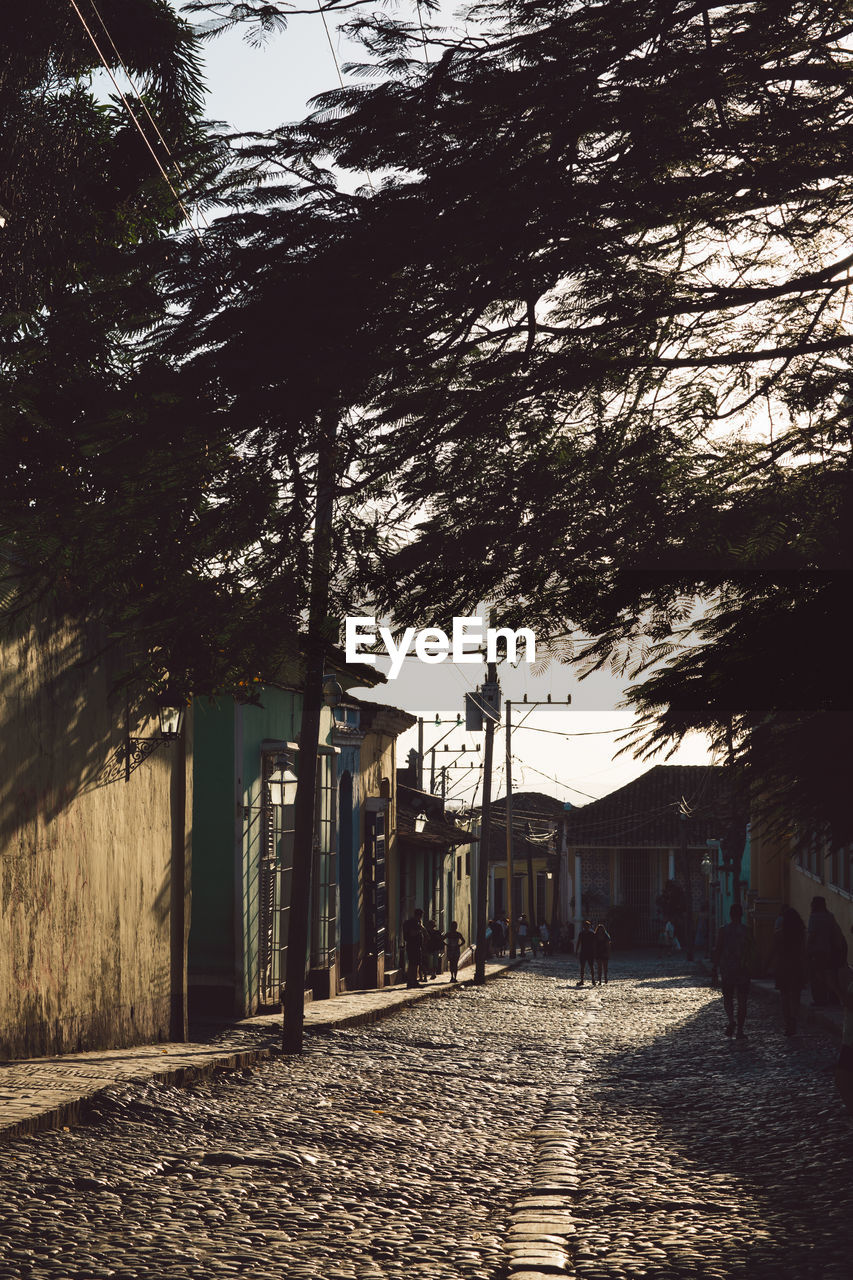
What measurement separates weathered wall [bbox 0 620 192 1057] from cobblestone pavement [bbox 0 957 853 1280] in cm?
150

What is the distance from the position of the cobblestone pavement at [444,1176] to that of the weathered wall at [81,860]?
1.50 m

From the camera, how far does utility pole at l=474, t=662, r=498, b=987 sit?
115ft

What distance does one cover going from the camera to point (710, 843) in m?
57.9

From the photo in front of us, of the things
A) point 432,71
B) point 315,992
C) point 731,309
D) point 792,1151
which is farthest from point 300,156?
point 315,992

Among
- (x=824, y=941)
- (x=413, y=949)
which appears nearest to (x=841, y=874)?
(x=824, y=941)

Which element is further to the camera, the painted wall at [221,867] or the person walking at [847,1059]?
the painted wall at [221,867]

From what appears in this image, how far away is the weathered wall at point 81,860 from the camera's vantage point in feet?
37.2

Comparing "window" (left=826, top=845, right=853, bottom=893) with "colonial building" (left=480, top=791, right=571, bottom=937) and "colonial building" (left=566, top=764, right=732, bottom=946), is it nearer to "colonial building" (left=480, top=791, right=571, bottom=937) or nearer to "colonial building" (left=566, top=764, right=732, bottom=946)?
Answer: "colonial building" (left=566, top=764, right=732, bottom=946)

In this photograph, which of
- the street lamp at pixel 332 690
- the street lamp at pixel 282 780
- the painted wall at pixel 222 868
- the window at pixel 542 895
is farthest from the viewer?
the window at pixel 542 895

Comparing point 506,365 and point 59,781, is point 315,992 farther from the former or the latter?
point 506,365

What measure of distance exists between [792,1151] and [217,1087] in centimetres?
487

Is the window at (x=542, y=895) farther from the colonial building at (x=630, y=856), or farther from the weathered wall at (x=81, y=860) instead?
the weathered wall at (x=81, y=860)

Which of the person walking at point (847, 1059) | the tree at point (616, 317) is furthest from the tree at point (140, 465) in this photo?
the person walking at point (847, 1059)

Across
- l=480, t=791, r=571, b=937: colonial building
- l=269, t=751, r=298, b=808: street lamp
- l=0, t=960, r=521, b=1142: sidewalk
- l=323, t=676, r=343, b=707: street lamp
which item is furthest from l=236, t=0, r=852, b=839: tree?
l=480, t=791, r=571, b=937: colonial building
